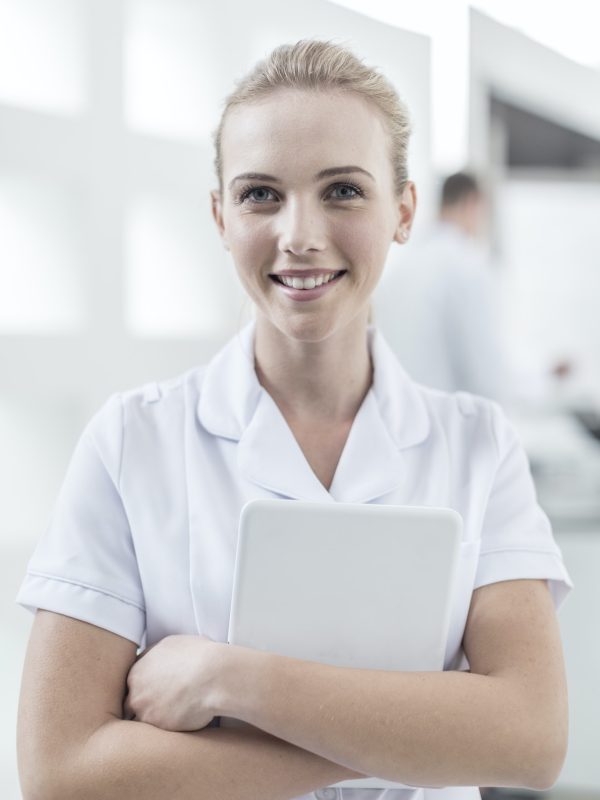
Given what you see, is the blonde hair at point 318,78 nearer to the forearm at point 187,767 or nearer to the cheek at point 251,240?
the cheek at point 251,240

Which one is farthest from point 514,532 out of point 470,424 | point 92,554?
point 92,554

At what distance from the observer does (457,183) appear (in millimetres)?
3143

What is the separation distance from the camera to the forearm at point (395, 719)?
94 cm

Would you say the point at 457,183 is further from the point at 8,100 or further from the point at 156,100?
the point at 8,100

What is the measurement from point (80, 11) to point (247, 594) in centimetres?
191

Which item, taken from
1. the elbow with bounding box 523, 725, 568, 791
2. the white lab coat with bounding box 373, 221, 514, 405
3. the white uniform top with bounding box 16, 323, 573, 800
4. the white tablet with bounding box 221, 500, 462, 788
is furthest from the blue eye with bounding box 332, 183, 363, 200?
the white lab coat with bounding box 373, 221, 514, 405

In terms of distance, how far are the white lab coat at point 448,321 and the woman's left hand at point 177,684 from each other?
6.52 ft

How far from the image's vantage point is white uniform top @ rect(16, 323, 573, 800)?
1080 mm

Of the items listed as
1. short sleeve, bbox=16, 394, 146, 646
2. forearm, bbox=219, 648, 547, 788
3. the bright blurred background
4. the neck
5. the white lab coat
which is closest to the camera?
forearm, bbox=219, 648, 547, 788

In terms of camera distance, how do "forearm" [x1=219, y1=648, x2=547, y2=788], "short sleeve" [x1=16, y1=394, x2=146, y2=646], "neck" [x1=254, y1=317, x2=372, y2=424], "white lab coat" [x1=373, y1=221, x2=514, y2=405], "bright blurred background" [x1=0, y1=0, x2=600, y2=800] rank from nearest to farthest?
"forearm" [x1=219, y1=648, x2=547, y2=788], "short sleeve" [x1=16, y1=394, x2=146, y2=646], "neck" [x1=254, y1=317, x2=372, y2=424], "bright blurred background" [x1=0, y1=0, x2=600, y2=800], "white lab coat" [x1=373, y1=221, x2=514, y2=405]

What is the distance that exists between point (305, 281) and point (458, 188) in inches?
86.1

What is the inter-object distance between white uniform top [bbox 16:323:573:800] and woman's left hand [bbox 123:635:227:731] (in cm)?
6

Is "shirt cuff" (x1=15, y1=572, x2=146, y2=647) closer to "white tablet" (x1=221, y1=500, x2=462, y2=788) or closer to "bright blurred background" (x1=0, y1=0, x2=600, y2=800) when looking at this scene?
"white tablet" (x1=221, y1=500, x2=462, y2=788)

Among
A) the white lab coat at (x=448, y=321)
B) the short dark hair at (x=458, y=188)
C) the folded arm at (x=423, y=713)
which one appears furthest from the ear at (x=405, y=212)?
the short dark hair at (x=458, y=188)
